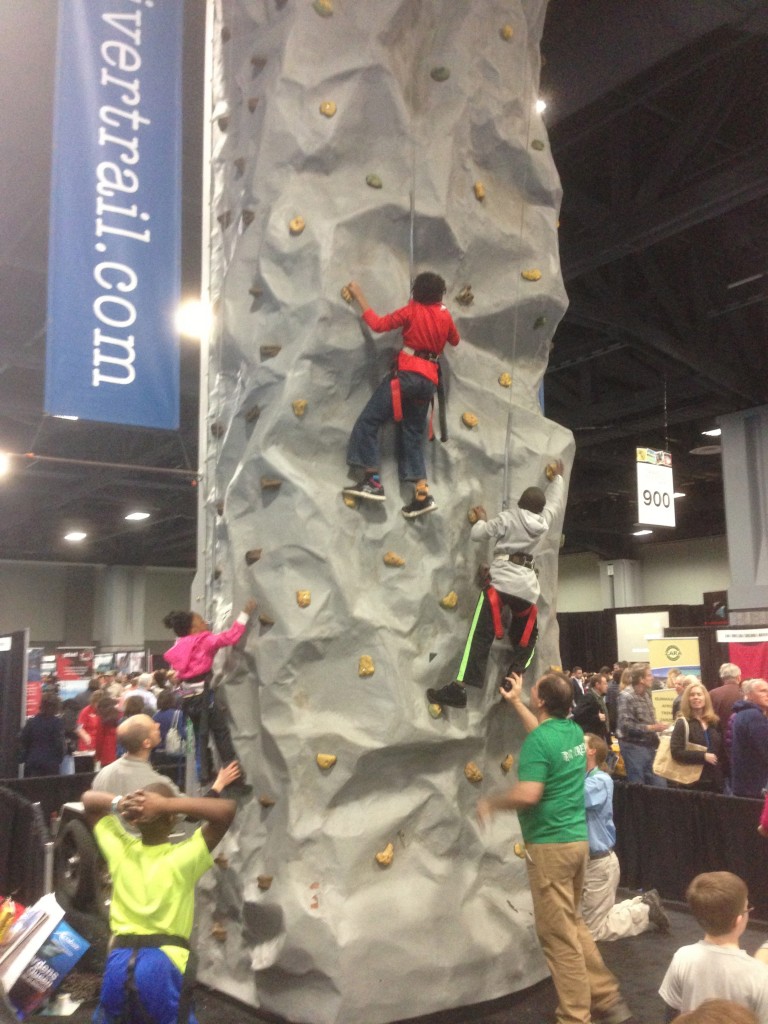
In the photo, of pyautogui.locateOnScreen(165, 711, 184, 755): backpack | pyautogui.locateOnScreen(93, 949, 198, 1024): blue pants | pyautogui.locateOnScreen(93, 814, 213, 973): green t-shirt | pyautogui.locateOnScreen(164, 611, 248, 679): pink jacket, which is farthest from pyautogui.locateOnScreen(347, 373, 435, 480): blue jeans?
pyautogui.locateOnScreen(165, 711, 184, 755): backpack

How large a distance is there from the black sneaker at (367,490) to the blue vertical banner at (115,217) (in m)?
1.24

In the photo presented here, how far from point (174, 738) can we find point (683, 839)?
4711 mm

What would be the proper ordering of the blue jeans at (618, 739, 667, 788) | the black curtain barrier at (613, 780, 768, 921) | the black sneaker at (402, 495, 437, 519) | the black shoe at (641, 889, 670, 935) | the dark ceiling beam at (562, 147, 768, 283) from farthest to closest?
the dark ceiling beam at (562, 147, 768, 283)
the blue jeans at (618, 739, 667, 788)
the black curtain barrier at (613, 780, 768, 921)
the black shoe at (641, 889, 670, 935)
the black sneaker at (402, 495, 437, 519)

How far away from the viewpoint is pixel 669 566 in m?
24.9

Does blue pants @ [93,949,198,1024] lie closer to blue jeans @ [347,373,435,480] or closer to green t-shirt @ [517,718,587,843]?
green t-shirt @ [517,718,587,843]

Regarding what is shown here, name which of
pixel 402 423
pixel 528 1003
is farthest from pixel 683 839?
pixel 402 423

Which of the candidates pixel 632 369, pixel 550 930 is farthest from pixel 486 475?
pixel 632 369

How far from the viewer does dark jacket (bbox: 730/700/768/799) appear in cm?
635

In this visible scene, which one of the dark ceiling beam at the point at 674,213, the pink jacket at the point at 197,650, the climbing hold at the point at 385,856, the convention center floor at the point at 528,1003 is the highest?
the dark ceiling beam at the point at 674,213

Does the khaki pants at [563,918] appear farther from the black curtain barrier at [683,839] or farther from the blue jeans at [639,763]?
the blue jeans at [639,763]

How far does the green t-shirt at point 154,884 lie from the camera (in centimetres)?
279

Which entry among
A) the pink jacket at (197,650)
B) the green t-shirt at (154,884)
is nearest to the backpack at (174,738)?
the pink jacket at (197,650)

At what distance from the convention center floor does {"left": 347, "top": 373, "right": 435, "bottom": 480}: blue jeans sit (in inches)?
108

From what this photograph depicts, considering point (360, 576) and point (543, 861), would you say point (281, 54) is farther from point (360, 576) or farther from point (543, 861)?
point (543, 861)
